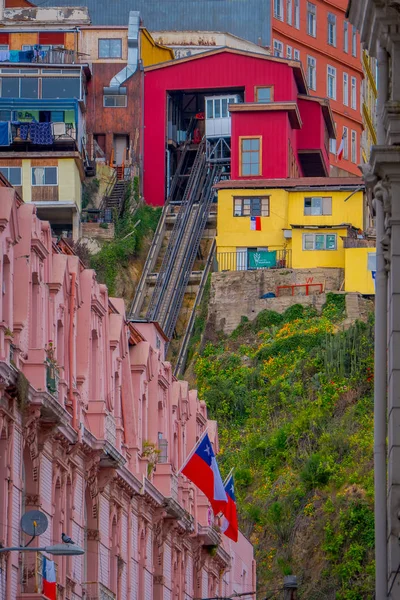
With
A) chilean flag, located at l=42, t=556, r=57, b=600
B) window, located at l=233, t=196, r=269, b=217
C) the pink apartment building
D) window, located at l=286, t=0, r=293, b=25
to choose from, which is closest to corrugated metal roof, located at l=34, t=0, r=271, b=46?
window, located at l=286, t=0, r=293, b=25

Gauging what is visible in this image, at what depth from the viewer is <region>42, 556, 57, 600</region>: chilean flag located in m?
48.5

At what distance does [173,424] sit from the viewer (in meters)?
69.6

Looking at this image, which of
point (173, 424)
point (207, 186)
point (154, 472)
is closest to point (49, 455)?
point (154, 472)

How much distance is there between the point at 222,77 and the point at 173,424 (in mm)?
75090

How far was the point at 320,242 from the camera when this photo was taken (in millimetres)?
130875

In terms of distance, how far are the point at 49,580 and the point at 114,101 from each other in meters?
95.4

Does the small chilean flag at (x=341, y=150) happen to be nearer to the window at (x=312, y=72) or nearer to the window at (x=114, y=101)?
the window at (x=312, y=72)

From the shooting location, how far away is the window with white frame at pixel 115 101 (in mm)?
141625

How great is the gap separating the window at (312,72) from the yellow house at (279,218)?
93.7ft

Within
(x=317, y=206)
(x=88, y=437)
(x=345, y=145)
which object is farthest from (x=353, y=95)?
(x=88, y=437)

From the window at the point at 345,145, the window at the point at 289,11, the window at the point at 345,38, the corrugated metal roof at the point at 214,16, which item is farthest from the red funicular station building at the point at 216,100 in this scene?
the window at the point at 345,38

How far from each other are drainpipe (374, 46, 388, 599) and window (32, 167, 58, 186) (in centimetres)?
8997

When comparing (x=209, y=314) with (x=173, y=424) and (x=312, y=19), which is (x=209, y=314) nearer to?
(x=312, y=19)

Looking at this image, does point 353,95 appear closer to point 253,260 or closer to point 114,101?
point 114,101
